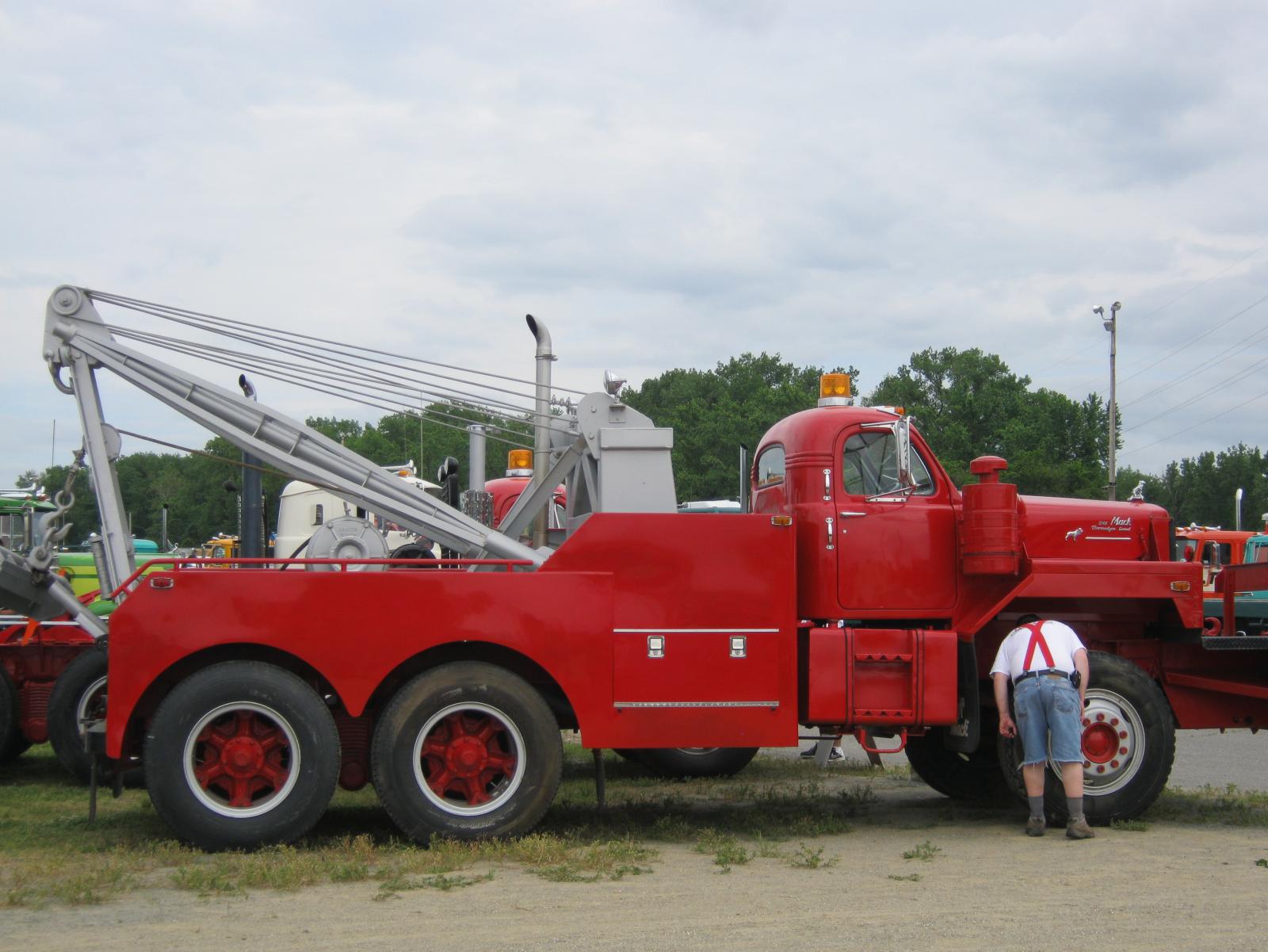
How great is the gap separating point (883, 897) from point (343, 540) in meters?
5.64

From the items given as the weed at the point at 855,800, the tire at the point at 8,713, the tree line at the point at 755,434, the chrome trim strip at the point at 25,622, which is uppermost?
the tree line at the point at 755,434

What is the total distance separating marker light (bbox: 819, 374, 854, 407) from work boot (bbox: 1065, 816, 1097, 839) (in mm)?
3278

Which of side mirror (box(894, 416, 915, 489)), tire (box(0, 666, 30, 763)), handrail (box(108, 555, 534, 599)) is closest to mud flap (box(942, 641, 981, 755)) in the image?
side mirror (box(894, 416, 915, 489))

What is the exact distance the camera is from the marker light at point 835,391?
9.79 m

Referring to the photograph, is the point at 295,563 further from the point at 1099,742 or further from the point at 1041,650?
the point at 1099,742

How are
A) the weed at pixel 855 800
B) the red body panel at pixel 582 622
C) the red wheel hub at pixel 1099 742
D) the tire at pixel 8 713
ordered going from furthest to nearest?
1. the tire at pixel 8 713
2. the weed at pixel 855 800
3. the red wheel hub at pixel 1099 742
4. the red body panel at pixel 582 622

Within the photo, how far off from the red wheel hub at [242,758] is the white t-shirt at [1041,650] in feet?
15.5

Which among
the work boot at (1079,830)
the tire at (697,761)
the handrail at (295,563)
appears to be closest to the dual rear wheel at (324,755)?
the handrail at (295,563)

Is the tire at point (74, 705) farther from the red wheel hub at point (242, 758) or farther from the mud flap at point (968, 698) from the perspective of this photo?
the mud flap at point (968, 698)

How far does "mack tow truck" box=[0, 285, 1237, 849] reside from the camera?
8.13m

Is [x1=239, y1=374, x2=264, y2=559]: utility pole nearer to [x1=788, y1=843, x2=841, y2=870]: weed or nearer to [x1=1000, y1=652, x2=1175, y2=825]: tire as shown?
[x1=788, y1=843, x2=841, y2=870]: weed

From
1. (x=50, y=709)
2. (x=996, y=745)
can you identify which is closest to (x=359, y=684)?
(x=50, y=709)

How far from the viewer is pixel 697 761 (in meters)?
11.9

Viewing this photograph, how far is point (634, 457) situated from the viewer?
9.23 meters
